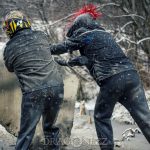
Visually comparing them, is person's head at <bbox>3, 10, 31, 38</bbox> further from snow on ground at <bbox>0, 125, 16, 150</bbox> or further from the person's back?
snow on ground at <bbox>0, 125, 16, 150</bbox>

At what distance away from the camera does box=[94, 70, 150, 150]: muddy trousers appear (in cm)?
596

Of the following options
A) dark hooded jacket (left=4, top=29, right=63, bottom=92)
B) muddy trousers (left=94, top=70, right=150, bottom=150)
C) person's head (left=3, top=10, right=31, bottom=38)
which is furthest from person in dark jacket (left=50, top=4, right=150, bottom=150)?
person's head (left=3, top=10, right=31, bottom=38)

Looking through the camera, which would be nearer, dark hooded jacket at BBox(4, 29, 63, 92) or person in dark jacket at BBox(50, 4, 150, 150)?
dark hooded jacket at BBox(4, 29, 63, 92)

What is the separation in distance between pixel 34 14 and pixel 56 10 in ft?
2.12

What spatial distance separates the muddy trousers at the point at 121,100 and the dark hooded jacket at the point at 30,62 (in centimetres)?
70

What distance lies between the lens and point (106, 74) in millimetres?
5965

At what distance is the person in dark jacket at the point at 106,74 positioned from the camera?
5969 millimetres

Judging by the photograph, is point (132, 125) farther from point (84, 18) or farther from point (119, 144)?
point (84, 18)

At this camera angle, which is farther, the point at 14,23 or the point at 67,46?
the point at 67,46

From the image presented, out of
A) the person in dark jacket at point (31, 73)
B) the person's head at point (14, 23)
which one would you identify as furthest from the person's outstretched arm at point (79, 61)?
the person's head at point (14, 23)

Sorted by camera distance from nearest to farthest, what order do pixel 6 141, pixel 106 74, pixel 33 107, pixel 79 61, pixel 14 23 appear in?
pixel 33 107 → pixel 14 23 → pixel 106 74 → pixel 79 61 → pixel 6 141

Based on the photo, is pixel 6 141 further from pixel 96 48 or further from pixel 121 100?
pixel 96 48

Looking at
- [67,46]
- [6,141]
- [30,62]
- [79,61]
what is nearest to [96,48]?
[79,61]

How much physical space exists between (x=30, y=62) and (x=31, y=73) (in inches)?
5.1
